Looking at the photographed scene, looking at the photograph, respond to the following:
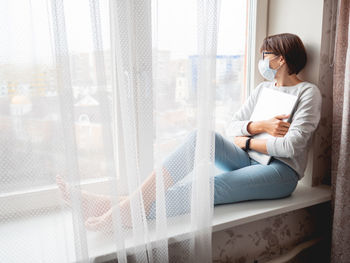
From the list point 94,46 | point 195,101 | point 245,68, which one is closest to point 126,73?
point 94,46

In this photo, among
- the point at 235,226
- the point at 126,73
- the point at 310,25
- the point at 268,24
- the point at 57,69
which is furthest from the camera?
the point at 268,24

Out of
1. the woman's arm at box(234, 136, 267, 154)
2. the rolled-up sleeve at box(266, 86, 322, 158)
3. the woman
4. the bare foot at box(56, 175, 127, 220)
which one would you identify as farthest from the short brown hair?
the bare foot at box(56, 175, 127, 220)

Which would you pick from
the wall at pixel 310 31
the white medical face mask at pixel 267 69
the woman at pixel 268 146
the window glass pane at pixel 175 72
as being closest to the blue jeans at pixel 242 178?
the woman at pixel 268 146

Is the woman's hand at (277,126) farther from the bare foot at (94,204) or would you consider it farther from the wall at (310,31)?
the bare foot at (94,204)

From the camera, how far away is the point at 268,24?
1.59 m

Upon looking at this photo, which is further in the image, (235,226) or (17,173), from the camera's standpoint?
(235,226)

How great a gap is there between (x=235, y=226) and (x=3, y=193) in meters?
0.81

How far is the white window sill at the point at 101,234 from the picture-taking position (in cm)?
85

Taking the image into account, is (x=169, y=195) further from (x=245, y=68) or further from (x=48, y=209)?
(x=245, y=68)

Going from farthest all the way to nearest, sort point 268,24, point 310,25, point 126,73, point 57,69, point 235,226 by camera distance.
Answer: point 268,24, point 310,25, point 235,226, point 126,73, point 57,69

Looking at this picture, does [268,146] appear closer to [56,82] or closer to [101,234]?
[101,234]

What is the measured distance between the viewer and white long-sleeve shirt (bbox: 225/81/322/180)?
126 centimetres

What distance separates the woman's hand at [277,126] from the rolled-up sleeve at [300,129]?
0.02 meters

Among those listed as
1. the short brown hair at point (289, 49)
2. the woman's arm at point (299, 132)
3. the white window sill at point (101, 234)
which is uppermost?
the short brown hair at point (289, 49)
